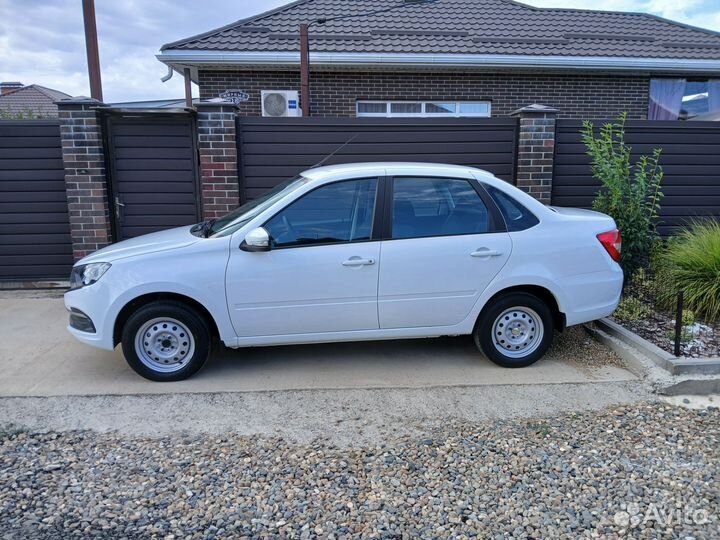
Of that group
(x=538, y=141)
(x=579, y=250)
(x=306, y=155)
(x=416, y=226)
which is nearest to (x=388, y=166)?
(x=416, y=226)

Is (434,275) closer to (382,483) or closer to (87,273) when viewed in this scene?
(382,483)

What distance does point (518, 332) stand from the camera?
4.85 meters

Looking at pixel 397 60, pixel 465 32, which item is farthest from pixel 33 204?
pixel 465 32

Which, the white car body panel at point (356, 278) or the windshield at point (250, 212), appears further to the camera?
the windshield at point (250, 212)

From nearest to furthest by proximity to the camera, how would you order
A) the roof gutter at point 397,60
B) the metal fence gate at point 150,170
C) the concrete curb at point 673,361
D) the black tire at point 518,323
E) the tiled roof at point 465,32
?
the concrete curb at point 673,361 → the black tire at point 518,323 → the metal fence gate at point 150,170 → the roof gutter at point 397,60 → the tiled roof at point 465,32

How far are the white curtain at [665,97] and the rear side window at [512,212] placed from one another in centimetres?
847

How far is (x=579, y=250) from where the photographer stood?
186 inches

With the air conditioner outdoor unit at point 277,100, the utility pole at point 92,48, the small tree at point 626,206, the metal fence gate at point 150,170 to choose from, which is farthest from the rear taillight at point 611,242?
the air conditioner outdoor unit at point 277,100

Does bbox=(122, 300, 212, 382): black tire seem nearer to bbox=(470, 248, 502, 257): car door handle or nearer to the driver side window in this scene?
the driver side window

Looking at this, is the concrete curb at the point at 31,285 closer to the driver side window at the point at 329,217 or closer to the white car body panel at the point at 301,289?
the white car body panel at the point at 301,289

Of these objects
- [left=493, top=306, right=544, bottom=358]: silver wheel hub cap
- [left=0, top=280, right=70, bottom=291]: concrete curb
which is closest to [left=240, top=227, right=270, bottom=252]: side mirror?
[left=493, top=306, right=544, bottom=358]: silver wheel hub cap

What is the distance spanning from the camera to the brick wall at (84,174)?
6875 millimetres

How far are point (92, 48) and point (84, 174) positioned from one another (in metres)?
2.35

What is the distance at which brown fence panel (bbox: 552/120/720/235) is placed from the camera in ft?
24.7
